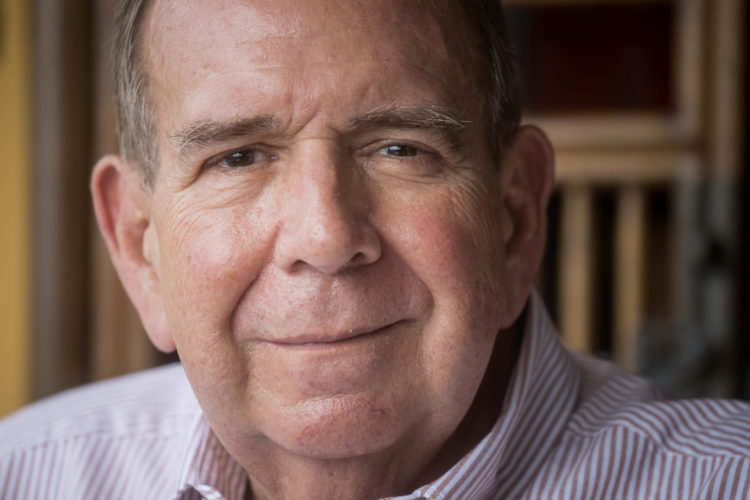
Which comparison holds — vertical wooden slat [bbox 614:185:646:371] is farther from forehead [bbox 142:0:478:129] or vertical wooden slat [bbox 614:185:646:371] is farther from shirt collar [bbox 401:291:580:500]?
forehead [bbox 142:0:478:129]

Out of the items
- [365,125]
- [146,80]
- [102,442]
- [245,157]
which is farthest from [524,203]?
[102,442]

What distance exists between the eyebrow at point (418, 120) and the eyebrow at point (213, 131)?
13 cm

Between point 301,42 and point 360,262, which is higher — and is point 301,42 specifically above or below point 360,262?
above

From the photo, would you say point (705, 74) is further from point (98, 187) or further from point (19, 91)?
point (19, 91)

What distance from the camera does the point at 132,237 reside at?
1502 mm

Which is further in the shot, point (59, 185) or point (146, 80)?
point (59, 185)

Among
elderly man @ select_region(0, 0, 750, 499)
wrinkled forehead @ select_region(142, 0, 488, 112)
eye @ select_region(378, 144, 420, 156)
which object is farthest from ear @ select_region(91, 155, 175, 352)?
eye @ select_region(378, 144, 420, 156)

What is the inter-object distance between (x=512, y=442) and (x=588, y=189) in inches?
49.8

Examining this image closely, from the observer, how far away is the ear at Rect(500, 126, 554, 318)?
1.41 metres

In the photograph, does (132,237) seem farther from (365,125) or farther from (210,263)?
(365,125)

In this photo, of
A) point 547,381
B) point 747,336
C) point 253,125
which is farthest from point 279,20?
point 747,336

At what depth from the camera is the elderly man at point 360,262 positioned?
1157 mm

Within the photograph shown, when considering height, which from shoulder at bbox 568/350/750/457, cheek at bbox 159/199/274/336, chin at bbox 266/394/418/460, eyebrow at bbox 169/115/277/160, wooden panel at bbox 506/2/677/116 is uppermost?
wooden panel at bbox 506/2/677/116

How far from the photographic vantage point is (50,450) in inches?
65.1
